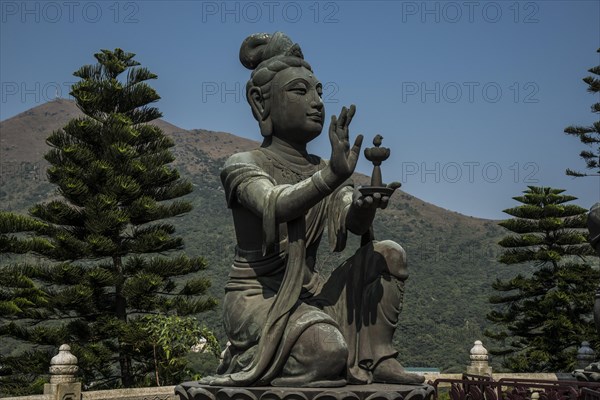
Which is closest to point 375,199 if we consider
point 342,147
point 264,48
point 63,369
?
point 342,147

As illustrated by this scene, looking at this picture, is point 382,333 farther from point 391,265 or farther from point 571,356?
point 571,356

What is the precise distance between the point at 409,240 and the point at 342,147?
3565 cm

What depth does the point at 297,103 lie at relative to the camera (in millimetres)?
4820

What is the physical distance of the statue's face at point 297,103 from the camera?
481 centimetres

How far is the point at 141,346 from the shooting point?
14.4 meters

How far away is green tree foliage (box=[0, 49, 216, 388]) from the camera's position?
14.6 meters

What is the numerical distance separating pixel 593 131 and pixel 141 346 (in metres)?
10.2

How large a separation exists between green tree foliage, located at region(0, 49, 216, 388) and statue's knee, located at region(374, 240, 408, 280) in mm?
10428

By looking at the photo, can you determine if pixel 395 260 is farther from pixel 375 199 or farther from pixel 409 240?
pixel 409 240

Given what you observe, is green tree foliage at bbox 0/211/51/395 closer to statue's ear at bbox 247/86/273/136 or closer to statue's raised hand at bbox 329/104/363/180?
statue's ear at bbox 247/86/273/136

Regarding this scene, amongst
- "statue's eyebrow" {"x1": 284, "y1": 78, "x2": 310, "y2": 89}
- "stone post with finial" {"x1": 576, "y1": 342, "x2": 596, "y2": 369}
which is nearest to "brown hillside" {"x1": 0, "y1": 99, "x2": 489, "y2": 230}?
"stone post with finial" {"x1": 576, "y1": 342, "x2": 596, "y2": 369}

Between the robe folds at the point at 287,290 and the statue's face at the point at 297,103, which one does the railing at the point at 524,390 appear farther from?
the statue's face at the point at 297,103

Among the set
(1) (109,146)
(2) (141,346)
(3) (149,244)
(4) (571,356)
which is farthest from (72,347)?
(4) (571,356)

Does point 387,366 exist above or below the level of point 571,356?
above
